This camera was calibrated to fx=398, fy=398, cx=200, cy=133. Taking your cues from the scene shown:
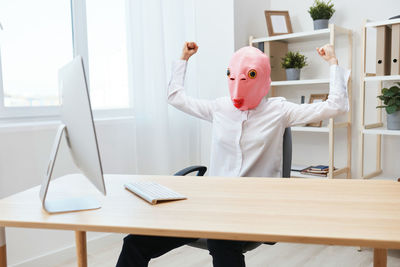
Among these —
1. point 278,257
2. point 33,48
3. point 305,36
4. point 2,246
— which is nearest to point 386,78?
point 305,36

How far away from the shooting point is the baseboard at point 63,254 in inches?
82.4

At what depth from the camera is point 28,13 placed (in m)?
2.18

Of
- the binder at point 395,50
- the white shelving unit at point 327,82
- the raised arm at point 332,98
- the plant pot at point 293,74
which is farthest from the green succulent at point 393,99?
the raised arm at point 332,98

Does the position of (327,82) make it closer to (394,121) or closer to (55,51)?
(394,121)

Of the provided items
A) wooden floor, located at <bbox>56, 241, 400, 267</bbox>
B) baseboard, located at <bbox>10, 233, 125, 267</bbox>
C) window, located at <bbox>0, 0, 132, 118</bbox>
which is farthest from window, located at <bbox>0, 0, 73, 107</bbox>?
wooden floor, located at <bbox>56, 241, 400, 267</bbox>

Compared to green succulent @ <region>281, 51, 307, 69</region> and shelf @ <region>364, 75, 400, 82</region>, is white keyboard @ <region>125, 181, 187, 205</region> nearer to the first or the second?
shelf @ <region>364, 75, 400, 82</region>

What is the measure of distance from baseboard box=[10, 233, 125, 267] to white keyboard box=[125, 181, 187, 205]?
3.74ft

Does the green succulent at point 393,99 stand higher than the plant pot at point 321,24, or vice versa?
the plant pot at point 321,24

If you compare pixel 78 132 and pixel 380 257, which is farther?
pixel 380 257

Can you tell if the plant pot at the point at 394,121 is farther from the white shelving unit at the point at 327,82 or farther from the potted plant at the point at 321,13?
the potted plant at the point at 321,13

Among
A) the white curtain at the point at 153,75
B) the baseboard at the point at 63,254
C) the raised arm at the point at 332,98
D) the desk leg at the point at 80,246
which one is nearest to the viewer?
the desk leg at the point at 80,246

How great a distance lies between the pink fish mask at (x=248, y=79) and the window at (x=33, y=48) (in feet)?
3.80

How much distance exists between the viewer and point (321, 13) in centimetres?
264

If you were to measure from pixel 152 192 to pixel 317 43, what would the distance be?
2.13m
